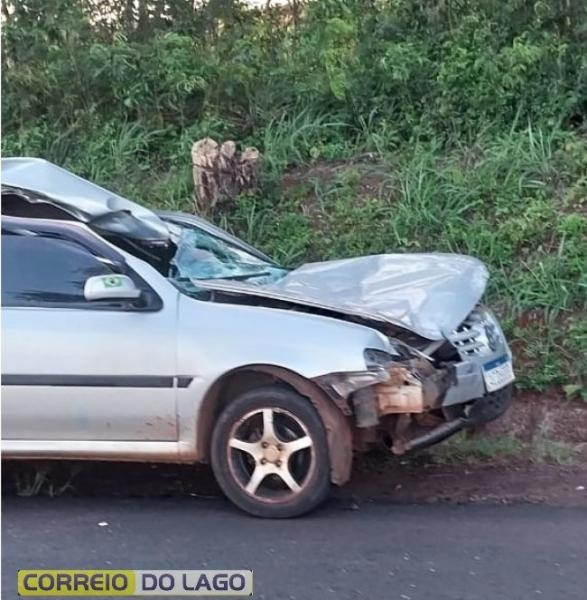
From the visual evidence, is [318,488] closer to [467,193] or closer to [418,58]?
[467,193]

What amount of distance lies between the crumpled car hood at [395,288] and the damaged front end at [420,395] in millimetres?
187

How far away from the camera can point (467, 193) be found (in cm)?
926

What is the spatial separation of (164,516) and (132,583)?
0.89 m

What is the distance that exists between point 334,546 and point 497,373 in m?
1.43

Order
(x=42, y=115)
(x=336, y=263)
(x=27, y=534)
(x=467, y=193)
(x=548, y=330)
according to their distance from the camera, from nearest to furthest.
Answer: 1. (x=27, y=534)
2. (x=336, y=263)
3. (x=548, y=330)
4. (x=467, y=193)
5. (x=42, y=115)

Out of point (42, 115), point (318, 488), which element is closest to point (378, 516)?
point (318, 488)

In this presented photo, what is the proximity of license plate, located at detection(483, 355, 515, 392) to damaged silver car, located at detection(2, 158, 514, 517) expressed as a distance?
0.02 m

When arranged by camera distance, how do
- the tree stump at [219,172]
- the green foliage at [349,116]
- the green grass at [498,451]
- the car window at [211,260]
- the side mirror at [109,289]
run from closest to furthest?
the side mirror at [109,289] < the car window at [211,260] < the green grass at [498,451] < the green foliage at [349,116] < the tree stump at [219,172]

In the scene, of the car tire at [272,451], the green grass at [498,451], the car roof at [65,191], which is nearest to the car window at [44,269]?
the car roof at [65,191]

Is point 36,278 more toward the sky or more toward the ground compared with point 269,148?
more toward the ground

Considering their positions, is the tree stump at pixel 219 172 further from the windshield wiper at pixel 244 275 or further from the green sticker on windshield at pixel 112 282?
the green sticker on windshield at pixel 112 282

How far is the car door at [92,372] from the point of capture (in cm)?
545

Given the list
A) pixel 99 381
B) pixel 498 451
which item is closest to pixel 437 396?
pixel 498 451

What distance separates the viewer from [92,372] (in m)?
5.46
